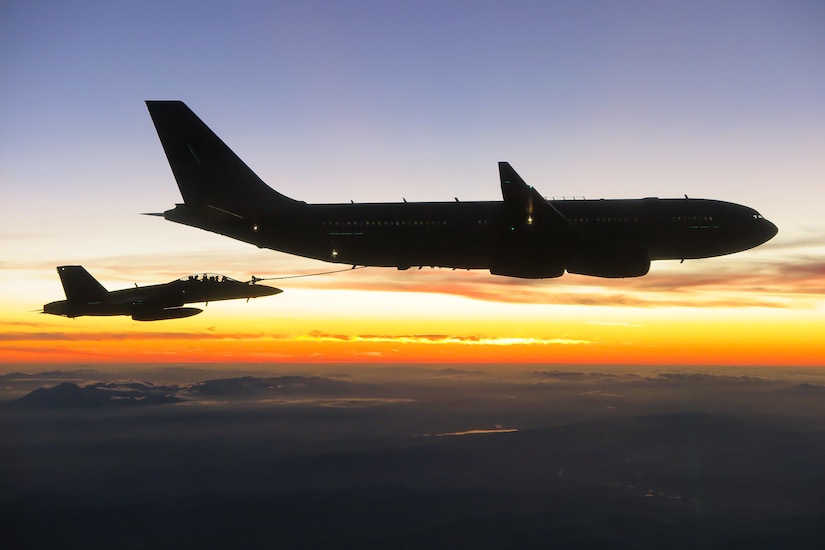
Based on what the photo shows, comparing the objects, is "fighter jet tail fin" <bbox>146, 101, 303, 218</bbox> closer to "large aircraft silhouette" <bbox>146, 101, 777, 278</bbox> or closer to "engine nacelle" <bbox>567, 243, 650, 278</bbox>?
"large aircraft silhouette" <bbox>146, 101, 777, 278</bbox>

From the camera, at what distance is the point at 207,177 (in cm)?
5866

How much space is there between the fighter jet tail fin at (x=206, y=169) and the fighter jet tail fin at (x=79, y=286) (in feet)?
60.8

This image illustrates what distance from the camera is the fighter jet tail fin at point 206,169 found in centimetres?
5703

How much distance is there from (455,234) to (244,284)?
938 inches

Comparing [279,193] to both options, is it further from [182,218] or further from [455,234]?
[455,234]

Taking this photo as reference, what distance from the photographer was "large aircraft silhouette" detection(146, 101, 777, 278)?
56969 mm

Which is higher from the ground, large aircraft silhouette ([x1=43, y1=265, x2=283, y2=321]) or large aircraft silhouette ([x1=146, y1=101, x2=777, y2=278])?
large aircraft silhouette ([x1=146, y1=101, x2=777, y2=278])

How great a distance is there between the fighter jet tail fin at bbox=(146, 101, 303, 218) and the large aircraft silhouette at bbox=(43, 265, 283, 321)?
1116 centimetres

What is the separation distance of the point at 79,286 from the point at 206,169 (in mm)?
21502

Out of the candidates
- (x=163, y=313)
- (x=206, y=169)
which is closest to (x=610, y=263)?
(x=206, y=169)

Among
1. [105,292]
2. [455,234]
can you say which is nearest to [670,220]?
[455,234]

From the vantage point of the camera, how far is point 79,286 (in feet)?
223

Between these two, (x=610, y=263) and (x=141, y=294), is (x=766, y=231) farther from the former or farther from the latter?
(x=141, y=294)

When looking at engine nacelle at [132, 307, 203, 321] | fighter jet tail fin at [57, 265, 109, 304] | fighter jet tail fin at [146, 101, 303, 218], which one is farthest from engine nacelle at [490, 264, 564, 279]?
fighter jet tail fin at [57, 265, 109, 304]
